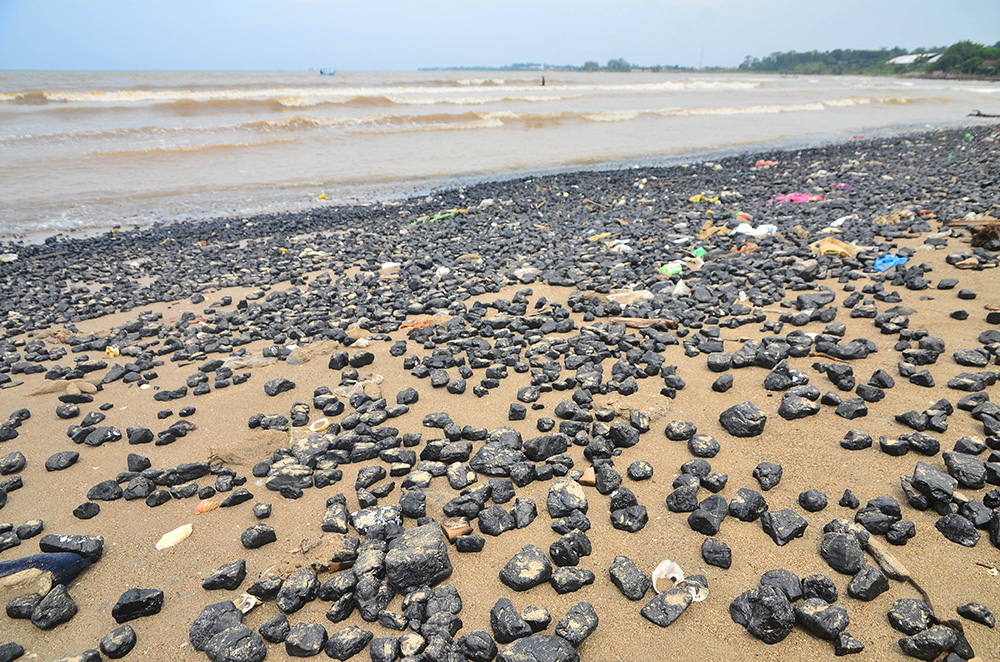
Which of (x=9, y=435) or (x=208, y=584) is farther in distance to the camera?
(x=9, y=435)

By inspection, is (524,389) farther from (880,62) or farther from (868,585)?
(880,62)

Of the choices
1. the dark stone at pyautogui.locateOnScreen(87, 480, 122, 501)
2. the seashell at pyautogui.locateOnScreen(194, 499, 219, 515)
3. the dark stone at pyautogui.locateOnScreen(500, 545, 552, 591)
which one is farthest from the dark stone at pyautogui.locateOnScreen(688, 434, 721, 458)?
the dark stone at pyautogui.locateOnScreen(87, 480, 122, 501)

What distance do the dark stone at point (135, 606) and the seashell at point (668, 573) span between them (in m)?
2.39

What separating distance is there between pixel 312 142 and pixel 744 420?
67.9 ft

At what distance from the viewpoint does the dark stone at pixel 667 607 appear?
2.26 m

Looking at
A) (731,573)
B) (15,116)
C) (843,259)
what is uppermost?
(15,116)

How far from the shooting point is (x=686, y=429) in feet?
11.4

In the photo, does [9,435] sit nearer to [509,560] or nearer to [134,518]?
[134,518]

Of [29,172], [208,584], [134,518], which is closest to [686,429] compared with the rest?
[208,584]

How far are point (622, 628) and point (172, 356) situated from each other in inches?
195

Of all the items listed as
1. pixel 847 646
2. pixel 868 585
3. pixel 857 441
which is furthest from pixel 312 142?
pixel 847 646

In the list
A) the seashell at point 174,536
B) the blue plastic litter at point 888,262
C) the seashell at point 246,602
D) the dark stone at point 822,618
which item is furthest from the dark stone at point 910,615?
the blue plastic litter at point 888,262

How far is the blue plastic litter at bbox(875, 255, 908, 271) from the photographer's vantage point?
19.0ft

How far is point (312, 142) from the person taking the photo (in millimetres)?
20250
